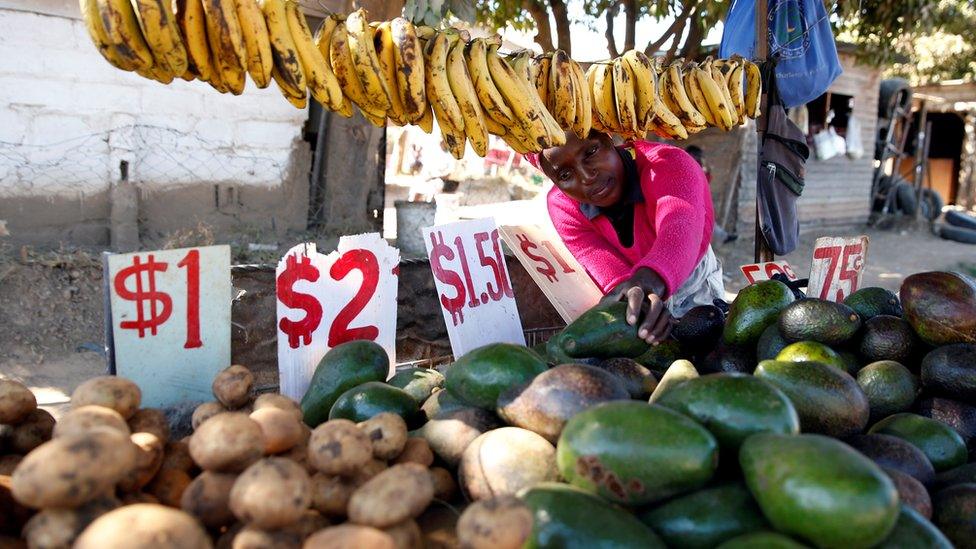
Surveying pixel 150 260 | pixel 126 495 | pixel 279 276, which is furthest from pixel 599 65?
pixel 126 495

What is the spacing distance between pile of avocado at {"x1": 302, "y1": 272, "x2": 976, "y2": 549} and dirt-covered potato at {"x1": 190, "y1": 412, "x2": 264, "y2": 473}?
0.47m

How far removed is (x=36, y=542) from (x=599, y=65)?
7.37 feet

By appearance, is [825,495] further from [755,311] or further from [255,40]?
[255,40]

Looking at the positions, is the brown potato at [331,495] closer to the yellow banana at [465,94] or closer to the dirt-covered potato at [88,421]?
the dirt-covered potato at [88,421]

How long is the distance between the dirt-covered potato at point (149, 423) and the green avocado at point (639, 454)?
96 centimetres

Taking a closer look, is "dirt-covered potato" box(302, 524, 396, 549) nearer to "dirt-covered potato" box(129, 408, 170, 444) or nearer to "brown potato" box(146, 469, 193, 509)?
"brown potato" box(146, 469, 193, 509)

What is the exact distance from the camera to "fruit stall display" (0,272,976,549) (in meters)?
1.12

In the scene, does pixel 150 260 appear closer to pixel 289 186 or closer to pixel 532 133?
pixel 532 133

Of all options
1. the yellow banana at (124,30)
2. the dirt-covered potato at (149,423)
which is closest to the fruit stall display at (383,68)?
the yellow banana at (124,30)

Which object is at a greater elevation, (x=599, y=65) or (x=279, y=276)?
(x=599, y=65)

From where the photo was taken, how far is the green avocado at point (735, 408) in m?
1.35

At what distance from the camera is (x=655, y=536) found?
3.97 ft

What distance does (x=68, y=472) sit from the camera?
1110 millimetres

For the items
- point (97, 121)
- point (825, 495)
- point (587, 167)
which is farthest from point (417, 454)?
point (97, 121)
